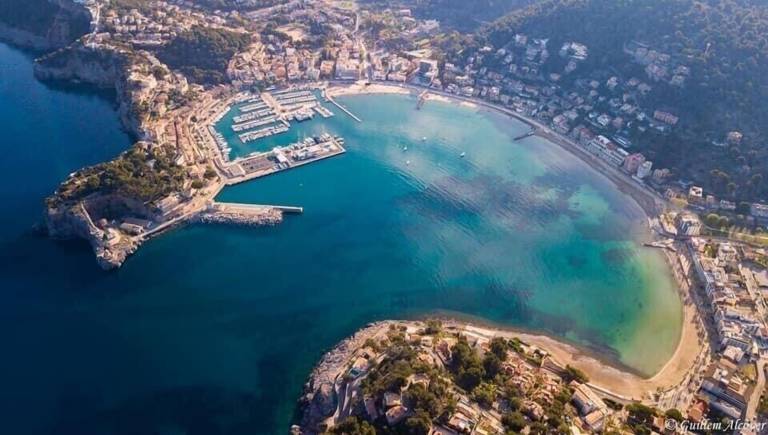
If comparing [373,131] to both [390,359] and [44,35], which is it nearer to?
[390,359]

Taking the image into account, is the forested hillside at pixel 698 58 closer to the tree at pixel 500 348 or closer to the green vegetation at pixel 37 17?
the tree at pixel 500 348

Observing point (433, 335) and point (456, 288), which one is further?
point (456, 288)

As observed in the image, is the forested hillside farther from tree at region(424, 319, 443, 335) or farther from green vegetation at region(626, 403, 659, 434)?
tree at region(424, 319, 443, 335)

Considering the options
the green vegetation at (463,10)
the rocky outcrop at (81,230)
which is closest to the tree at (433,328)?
the rocky outcrop at (81,230)

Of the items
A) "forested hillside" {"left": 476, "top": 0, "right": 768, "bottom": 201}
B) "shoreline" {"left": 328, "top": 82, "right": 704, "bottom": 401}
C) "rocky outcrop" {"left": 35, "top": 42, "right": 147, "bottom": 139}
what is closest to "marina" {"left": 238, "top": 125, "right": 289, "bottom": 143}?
"rocky outcrop" {"left": 35, "top": 42, "right": 147, "bottom": 139}

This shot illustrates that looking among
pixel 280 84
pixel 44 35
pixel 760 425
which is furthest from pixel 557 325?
pixel 44 35
